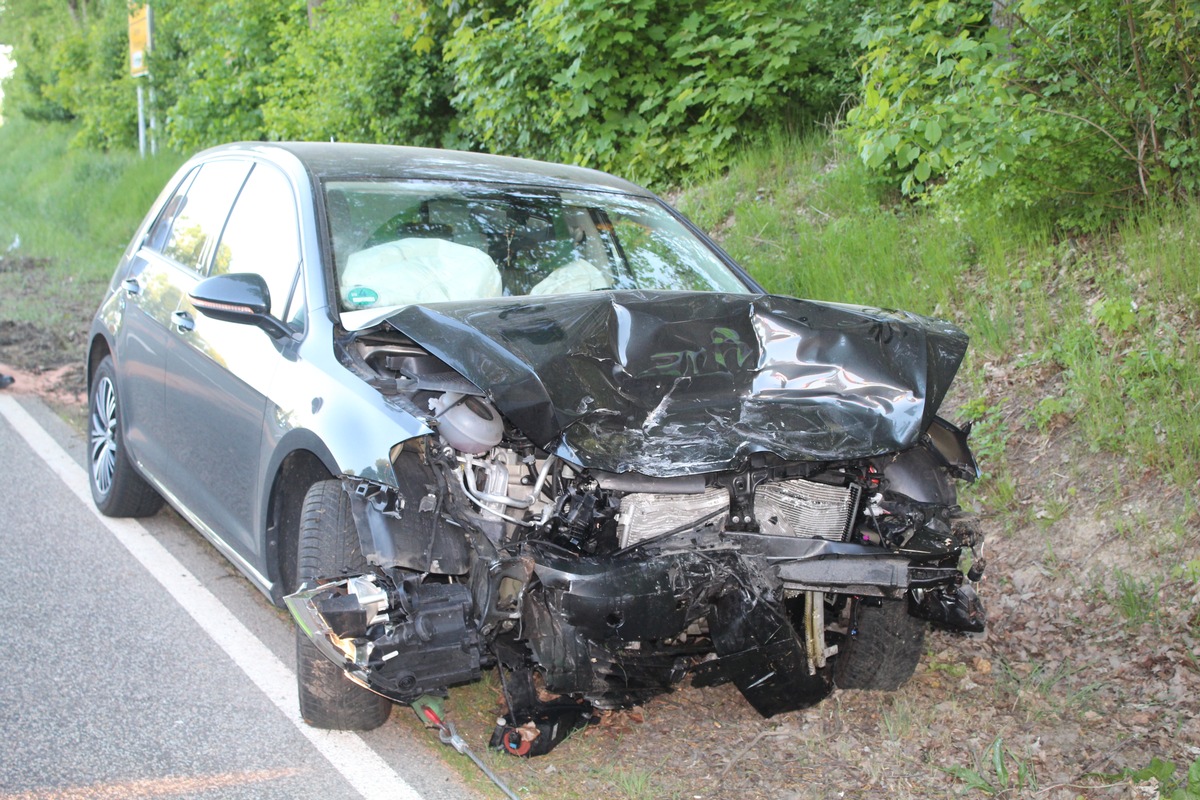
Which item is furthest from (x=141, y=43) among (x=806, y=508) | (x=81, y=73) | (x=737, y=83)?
(x=806, y=508)

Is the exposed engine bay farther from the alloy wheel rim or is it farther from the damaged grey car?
the alloy wheel rim

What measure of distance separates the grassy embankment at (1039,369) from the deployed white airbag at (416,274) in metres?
1.52

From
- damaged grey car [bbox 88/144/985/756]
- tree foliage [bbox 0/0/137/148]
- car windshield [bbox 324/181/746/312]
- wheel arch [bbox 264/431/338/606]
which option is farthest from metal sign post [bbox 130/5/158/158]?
wheel arch [bbox 264/431/338/606]

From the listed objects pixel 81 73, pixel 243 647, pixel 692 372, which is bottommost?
pixel 81 73

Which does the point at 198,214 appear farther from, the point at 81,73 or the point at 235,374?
the point at 81,73

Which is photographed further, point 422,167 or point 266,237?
point 422,167

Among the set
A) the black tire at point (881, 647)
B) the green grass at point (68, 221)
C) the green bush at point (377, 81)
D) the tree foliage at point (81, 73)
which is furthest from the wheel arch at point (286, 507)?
the tree foliage at point (81, 73)

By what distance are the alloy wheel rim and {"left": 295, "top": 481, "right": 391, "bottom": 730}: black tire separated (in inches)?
110

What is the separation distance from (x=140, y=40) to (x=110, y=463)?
16.9 meters

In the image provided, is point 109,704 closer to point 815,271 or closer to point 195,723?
point 195,723

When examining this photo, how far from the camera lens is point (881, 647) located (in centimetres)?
418

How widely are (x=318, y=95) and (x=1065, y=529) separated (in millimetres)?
12318

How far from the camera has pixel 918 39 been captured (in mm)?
6957

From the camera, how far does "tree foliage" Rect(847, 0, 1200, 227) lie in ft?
20.5
